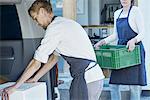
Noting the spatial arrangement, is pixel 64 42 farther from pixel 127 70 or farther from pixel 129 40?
pixel 127 70

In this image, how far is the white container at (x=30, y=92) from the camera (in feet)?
8.46

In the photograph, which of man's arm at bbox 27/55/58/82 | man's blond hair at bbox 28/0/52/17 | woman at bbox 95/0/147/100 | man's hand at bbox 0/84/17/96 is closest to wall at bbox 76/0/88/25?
woman at bbox 95/0/147/100

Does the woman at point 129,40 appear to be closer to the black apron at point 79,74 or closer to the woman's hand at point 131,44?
the woman's hand at point 131,44

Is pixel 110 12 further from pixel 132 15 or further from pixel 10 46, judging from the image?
pixel 10 46

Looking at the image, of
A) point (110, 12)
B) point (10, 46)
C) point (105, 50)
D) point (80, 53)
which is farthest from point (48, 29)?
point (110, 12)

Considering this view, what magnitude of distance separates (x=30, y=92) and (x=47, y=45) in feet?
1.42

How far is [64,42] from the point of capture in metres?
3.02

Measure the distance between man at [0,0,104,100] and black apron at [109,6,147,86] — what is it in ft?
4.26

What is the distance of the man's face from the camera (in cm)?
296

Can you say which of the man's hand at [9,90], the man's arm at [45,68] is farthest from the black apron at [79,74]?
the man's hand at [9,90]

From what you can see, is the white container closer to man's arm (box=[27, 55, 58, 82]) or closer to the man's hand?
the man's hand

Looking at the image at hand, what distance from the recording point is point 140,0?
239 inches

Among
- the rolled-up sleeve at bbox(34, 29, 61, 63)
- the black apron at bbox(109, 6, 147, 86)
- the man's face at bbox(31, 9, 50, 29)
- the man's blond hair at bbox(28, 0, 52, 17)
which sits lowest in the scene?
the black apron at bbox(109, 6, 147, 86)

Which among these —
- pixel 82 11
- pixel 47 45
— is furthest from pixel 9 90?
pixel 82 11
